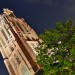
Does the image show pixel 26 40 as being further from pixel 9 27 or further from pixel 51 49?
pixel 51 49

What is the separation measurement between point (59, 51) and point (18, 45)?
44742 mm

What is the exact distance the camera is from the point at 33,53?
76625 mm

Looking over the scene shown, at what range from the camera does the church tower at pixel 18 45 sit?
7490cm

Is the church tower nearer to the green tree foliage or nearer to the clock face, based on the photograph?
the clock face

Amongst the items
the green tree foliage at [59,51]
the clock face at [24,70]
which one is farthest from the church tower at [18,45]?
the green tree foliage at [59,51]

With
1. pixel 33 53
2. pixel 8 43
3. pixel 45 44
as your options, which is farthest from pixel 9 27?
pixel 45 44

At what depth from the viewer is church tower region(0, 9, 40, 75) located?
74900 millimetres

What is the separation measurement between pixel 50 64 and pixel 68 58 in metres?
2.23

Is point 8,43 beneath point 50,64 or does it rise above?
above

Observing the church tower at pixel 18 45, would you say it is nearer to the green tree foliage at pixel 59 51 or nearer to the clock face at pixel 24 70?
the clock face at pixel 24 70

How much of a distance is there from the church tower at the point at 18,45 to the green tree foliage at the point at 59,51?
121ft

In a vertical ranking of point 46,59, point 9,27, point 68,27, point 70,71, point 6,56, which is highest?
point 9,27

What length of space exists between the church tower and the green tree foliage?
121 ft

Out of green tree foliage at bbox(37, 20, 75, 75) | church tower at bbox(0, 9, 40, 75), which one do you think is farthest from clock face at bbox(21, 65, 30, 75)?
green tree foliage at bbox(37, 20, 75, 75)
